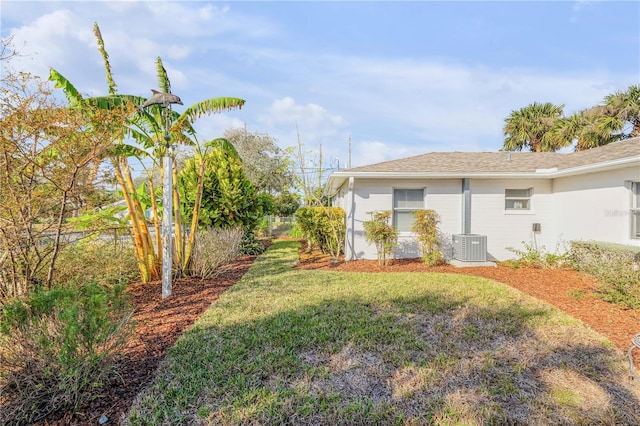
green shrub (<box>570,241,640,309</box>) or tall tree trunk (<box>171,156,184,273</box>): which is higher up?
tall tree trunk (<box>171,156,184,273</box>)

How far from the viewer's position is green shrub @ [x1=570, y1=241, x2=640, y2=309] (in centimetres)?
559

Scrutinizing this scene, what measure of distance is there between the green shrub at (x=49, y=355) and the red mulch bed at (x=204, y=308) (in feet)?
0.63

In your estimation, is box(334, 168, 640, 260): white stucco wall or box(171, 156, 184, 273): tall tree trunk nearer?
box(171, 156, 184, 273): tall tree trunk

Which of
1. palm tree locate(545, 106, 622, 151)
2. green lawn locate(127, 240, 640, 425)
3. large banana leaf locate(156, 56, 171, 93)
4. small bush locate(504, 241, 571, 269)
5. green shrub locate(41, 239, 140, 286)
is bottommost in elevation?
green lawn locate(127, 240, 640, 425)

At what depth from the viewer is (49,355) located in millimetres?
2701

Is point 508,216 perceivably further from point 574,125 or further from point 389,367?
point 574,125

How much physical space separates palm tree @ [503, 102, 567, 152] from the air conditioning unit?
13772mm

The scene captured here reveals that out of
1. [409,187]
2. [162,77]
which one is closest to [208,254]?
[162,77]

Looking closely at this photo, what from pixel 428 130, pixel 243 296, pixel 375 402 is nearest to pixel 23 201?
pixel 243 296

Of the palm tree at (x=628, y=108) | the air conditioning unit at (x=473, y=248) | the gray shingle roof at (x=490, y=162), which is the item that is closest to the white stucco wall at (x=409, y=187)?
the gray shingle roof at (x=490, y=162)

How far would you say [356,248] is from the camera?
1055cm

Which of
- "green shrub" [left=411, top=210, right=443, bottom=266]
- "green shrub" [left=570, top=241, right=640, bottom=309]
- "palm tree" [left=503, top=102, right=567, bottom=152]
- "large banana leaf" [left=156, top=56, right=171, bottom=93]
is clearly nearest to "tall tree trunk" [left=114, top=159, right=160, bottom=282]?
"large banana leaf" [left=156, top=56, right=171, bottom=93]

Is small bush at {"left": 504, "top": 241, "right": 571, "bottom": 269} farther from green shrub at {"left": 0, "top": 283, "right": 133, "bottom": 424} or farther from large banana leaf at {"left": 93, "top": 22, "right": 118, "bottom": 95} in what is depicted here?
large banana leaf at {"left": 93, "top": 22, "right": 118, "bottom": 95}

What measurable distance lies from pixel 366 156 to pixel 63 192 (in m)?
22.6
